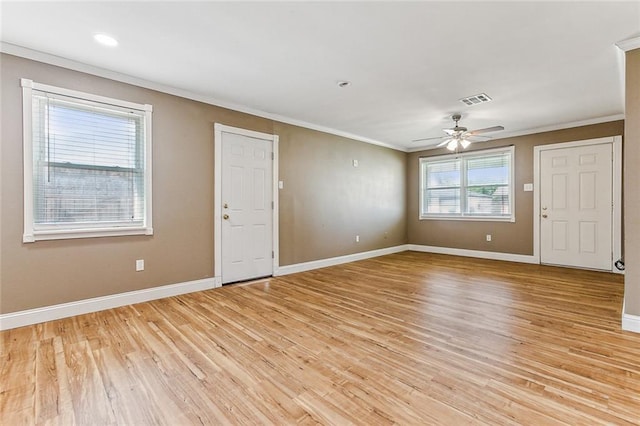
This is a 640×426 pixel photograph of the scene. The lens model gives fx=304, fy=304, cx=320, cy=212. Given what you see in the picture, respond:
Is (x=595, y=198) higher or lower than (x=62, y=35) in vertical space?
lower

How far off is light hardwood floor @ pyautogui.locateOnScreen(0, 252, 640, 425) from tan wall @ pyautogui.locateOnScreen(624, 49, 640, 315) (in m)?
0.39

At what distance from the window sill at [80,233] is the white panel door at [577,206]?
21.3ft

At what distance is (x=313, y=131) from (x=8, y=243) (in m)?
4.16

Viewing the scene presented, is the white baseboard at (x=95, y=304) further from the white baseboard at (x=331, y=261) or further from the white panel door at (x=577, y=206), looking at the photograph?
the white panel door at (x=577, y=206)

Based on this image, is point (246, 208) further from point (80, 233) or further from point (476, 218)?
point (476, 218)

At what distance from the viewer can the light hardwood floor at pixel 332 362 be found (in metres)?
1.63

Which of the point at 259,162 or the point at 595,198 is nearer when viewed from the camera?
the point at 259,162

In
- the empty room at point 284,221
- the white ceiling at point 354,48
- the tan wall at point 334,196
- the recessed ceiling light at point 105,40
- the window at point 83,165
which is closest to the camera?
the empty room at point 284,221

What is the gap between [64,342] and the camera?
2473 mm

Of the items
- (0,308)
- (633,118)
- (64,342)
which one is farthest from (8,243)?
(633,118)

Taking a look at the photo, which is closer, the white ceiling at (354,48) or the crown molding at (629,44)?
the white ceiling at (354,48)

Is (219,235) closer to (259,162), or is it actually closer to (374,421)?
(259,162)

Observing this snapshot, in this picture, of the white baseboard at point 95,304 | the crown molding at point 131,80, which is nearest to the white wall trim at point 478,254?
the crown molding at point 131,80

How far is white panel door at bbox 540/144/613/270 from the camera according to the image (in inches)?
196
